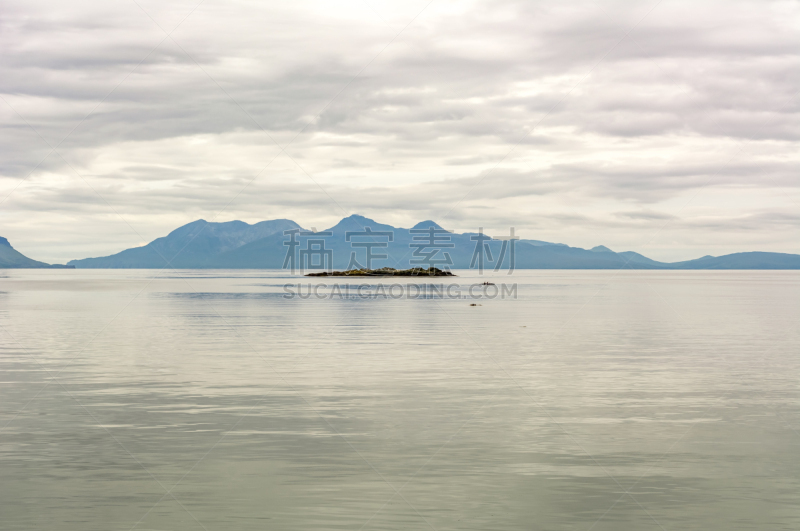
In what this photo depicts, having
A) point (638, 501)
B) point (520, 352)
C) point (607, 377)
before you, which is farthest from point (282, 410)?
point (520, 352)

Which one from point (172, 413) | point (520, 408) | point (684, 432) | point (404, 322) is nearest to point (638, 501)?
point (684, 432)

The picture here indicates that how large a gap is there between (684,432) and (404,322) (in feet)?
109

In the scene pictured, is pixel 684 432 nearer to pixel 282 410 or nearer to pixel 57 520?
pixel 282 410

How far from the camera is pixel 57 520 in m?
11.4

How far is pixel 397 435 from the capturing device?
55.4ft

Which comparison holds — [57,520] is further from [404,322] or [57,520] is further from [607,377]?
[404,322]

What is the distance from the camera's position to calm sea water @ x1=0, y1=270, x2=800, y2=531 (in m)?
11.9

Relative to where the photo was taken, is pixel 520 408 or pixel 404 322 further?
pixel 404 322

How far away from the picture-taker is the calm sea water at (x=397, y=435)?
11914mm

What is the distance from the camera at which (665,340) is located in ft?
125

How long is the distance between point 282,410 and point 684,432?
10427 millimetres

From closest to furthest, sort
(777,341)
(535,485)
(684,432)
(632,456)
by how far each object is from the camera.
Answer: (535,485)
(632,456)
(684,432)
(777,341)

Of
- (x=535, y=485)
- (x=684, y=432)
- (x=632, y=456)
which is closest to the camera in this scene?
(x=535, y=485)

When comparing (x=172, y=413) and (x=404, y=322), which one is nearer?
(x=172, y=413)
